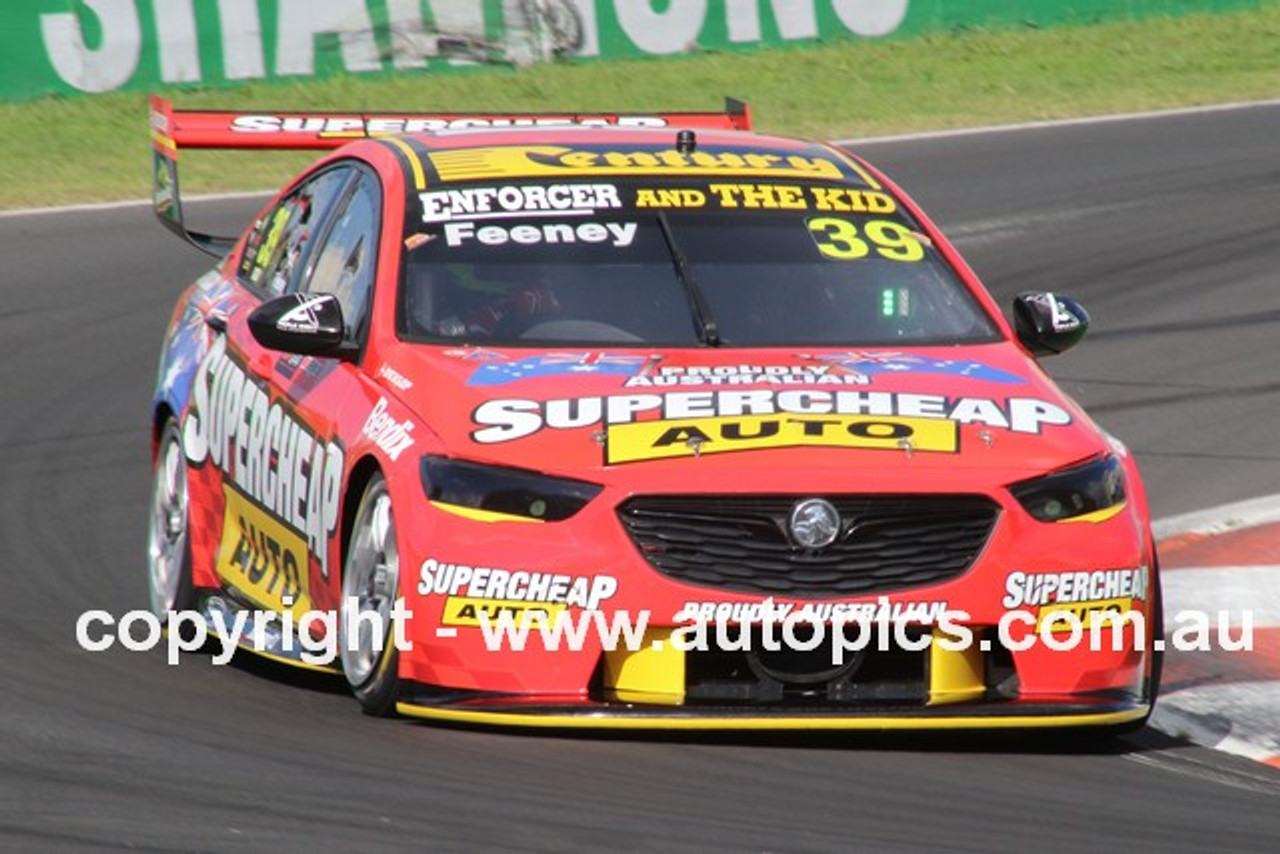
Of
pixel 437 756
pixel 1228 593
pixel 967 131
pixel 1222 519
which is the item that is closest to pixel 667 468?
pixel 437 756

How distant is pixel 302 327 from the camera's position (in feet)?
22.7

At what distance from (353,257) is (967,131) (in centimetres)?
1232

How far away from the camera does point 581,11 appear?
68.6 ft

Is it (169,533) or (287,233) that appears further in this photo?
(169,533)

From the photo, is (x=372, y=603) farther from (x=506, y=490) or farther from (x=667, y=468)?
(x=667, y=468)

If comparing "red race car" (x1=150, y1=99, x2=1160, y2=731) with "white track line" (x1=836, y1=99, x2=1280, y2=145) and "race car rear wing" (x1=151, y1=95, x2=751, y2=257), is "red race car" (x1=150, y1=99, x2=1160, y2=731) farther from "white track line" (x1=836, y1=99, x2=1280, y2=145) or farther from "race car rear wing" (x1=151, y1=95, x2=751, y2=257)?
"white track line" (x1=836, y1=99, x2=1280, y2=145)

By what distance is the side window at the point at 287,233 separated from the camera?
7961 millimetres

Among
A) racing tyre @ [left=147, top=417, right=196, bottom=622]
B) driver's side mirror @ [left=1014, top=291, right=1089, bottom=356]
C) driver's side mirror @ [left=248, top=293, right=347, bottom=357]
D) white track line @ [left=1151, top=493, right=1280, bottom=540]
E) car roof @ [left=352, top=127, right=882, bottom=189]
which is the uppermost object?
car roof @ [left=352, top=127, right=882, bottom=189]

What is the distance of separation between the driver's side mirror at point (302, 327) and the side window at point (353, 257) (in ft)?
0.42

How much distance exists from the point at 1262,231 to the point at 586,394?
9920 millimetres

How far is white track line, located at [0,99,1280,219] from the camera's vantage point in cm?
1625

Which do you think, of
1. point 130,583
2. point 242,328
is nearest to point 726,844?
point 242,328

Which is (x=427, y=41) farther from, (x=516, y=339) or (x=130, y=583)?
(x=516, y=339)

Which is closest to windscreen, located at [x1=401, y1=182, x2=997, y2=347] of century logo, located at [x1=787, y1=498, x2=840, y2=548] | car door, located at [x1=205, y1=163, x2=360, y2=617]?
car door, located at [x1=205, y1=163, x2=360, y2=617]
